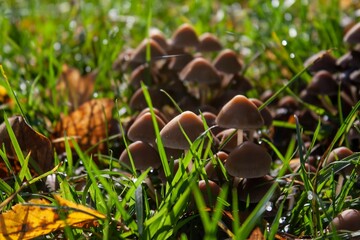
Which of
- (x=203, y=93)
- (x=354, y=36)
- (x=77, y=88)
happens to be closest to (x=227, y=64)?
(x=203, y=93)

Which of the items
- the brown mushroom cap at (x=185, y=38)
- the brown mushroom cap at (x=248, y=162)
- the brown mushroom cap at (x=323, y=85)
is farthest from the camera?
the brown mushroom cap at (x=185, y=38)

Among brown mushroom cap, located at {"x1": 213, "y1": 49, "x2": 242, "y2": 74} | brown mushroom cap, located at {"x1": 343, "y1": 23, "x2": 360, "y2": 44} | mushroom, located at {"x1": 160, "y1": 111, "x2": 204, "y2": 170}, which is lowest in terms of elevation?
brown mushroom cap, located at {"x1": 213, "y1": 49, "x2": 242, "y2": 74}

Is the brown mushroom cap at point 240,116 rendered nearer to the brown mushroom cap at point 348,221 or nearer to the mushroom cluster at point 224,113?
the mushroom cluster at point 224,113

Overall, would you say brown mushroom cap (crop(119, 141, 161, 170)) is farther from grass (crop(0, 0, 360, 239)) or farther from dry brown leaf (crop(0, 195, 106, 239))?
dry brown leaf (crop(0, 195, 106, 239))

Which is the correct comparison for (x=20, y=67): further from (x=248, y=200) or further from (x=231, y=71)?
(x=248, y=200)

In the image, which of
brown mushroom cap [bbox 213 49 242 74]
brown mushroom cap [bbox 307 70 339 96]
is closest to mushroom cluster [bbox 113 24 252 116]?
brown mushroom cap [bbox 213 49 242 74]

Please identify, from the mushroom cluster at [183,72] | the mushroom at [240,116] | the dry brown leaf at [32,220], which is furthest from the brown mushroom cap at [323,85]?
the dry brown leaf at [32,220]
